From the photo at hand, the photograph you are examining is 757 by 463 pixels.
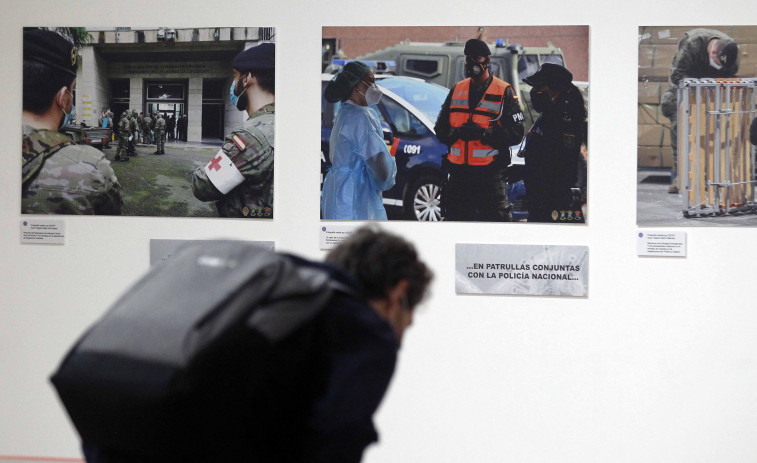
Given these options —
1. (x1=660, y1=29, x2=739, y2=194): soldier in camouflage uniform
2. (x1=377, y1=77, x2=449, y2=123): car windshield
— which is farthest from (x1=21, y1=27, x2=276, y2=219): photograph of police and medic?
(x1=660, y1=29, x2=739, y2=194): soldier in camouflage uniform

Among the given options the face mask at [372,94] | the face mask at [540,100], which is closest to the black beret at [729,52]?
the face mask at [540,100]

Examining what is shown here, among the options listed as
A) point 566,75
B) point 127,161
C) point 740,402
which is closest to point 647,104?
point 566,75

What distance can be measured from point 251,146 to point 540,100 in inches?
55.7

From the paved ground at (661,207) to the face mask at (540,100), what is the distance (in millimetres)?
538

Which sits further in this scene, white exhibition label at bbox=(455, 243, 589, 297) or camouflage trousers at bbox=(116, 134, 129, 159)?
camouflage trousers at bbox=(116, 134, 129, 159)

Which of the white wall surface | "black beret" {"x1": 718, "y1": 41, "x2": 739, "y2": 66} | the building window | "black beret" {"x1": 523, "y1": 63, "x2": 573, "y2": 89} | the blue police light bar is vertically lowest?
the white wall surface

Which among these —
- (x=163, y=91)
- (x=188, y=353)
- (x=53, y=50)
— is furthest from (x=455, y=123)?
(x=188, y=353)

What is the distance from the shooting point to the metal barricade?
145 inches

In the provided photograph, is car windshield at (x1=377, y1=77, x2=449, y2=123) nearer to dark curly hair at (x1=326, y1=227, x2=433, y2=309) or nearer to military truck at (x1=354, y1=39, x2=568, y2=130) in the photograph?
military truck at (x1=354, y1=39, x2=568, y2=130)

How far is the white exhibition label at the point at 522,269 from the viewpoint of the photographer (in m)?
3.72

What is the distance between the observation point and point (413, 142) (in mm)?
3811

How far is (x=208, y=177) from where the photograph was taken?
12.9 ft

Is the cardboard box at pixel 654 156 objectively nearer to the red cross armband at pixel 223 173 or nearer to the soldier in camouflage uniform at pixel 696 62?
the soldier in camouflage uniform at pixel 696 62

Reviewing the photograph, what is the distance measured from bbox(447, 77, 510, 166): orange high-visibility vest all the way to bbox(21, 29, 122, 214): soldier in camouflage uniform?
172 centimetres
